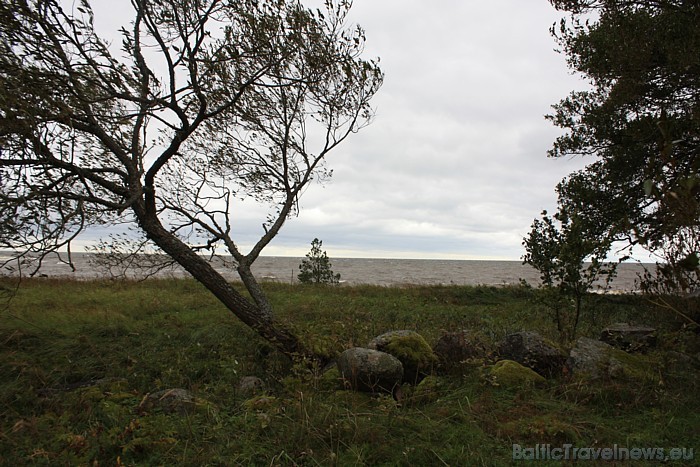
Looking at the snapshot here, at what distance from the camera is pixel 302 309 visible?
11836 mm

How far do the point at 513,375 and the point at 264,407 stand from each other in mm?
3475

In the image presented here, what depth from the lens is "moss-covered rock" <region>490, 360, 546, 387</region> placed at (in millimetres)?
5293

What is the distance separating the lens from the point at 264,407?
470cm

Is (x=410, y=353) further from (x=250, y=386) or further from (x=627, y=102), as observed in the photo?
(x=627, y=102)

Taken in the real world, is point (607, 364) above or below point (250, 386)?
above

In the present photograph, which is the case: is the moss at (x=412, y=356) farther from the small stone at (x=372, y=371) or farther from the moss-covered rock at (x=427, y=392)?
the moss-covered rock at (x=427, y=392)

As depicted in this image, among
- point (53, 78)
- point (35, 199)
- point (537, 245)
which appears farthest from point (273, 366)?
point (537, 245)

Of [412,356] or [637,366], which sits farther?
[412,356]

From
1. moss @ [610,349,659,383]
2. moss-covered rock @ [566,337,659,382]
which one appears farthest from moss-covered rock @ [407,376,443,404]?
moss @ [610,349,659,383]

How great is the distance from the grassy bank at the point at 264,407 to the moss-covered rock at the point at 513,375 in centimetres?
15

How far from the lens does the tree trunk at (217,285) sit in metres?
7.35

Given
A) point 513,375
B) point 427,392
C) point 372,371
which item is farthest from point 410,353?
point 513,375

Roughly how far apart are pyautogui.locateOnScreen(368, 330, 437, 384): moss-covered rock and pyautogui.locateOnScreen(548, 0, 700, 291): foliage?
384cm

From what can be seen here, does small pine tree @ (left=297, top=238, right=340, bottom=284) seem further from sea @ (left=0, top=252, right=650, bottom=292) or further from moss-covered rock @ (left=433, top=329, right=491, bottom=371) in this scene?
moss-covered rock @ (left=433, top=329, right=491, bottom=371)
